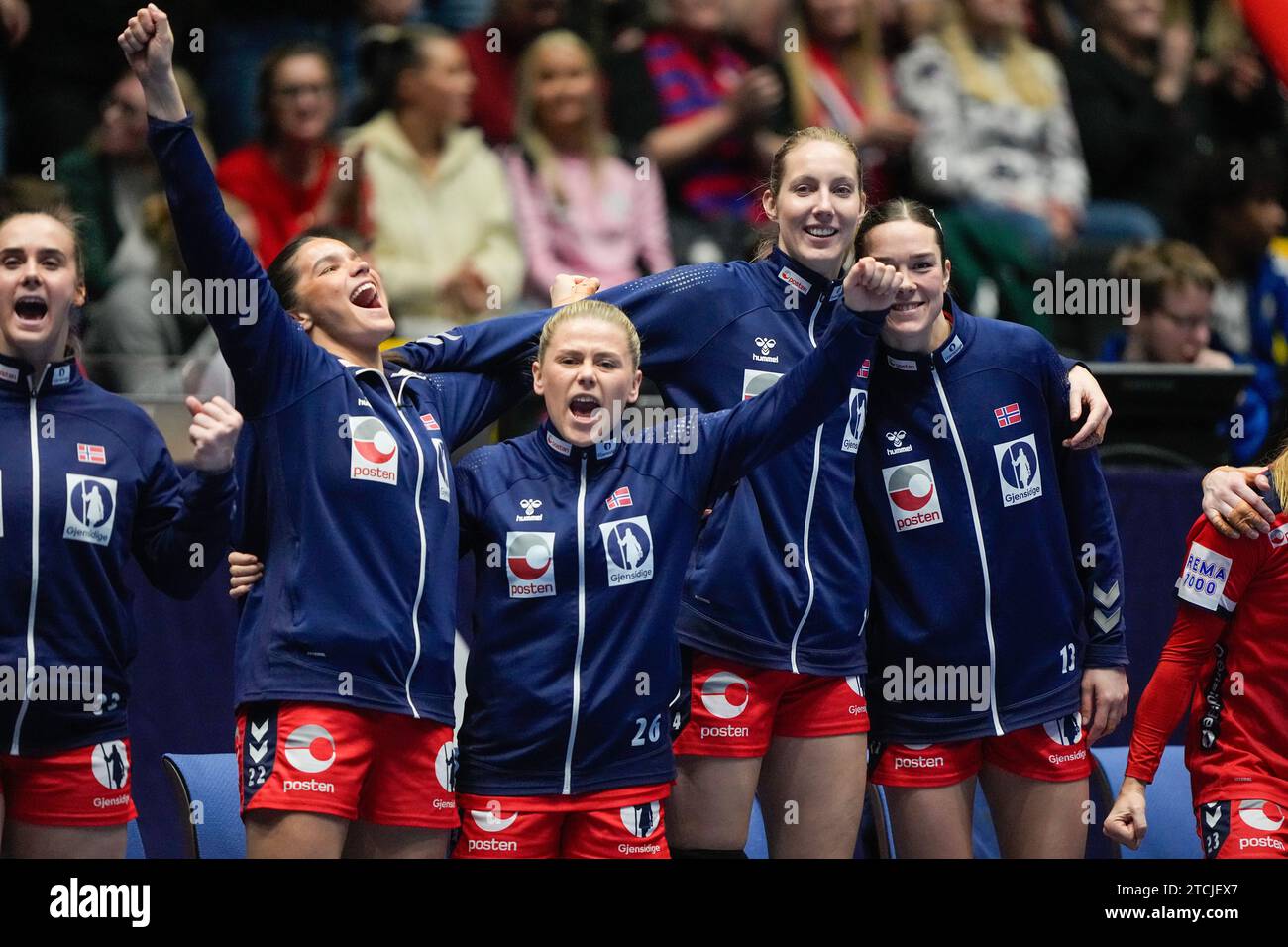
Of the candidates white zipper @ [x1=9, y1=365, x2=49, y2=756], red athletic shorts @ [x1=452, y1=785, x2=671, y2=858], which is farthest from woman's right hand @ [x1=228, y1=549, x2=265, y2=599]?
red athletic shorts @ [x1=452, y1=785, x2=671, y2=858]

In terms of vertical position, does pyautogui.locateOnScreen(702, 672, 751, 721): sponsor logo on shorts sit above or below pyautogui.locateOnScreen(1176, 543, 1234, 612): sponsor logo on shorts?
below

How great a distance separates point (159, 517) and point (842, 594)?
5.51 ft

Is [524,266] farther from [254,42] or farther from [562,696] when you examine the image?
[562,696]

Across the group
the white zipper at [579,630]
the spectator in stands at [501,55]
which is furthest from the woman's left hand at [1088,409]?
the spectator in stands at [501,55]

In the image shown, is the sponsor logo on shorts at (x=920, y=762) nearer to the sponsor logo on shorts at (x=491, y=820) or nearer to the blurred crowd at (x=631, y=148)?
the sponsor logo on shorts at (x=491, y=820)

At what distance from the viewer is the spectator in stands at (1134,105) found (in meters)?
8.64

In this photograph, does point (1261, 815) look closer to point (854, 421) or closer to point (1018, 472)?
point (1018, 472)

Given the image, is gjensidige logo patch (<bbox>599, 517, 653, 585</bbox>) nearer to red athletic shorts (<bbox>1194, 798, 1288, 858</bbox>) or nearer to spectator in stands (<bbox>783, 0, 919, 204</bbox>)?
red athletic shorts (<bbox>1194, 798, 1288, 858</bbox>)

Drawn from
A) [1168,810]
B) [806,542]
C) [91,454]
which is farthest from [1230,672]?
[91,454]

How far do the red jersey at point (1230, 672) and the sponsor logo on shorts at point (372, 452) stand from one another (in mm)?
1817

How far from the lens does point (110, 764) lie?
4.12 meters

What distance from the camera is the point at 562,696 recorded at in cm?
389

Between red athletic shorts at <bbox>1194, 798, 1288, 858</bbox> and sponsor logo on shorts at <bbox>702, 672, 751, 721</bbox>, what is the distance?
1089 millimetres

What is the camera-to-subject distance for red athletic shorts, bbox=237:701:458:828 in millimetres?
3613
